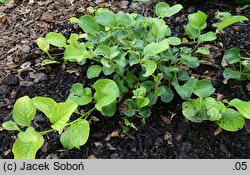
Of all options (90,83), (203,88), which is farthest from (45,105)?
(203,88)

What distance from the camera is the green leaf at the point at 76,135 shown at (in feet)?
6.45

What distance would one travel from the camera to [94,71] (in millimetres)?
2234

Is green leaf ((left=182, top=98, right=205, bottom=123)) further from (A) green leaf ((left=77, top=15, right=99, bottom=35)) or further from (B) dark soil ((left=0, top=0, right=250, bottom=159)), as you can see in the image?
(A) green leaf ((left=77, top=15, right=99, bottom=35))

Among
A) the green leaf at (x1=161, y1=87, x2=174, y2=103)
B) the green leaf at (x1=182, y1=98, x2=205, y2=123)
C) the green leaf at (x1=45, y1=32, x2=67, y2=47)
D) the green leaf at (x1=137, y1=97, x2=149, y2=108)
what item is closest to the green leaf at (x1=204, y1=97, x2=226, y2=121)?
the green leaf at (x1=182, y1=98, x2=205, y2=123)

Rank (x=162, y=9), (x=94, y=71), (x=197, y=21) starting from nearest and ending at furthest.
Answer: (x=94, y=71) → (x=197, y=21) → (x=162, y=9)

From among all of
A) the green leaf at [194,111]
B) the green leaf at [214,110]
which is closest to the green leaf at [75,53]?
the green leaf at [194,111]

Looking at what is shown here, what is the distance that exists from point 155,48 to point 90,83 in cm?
47

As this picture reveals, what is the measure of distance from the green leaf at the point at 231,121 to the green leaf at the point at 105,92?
1.77ft

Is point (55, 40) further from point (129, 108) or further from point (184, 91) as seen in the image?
point (184, 91)

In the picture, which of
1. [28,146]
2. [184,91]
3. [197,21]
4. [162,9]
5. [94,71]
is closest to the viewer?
[28,146]

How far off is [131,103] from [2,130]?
691 millimetres

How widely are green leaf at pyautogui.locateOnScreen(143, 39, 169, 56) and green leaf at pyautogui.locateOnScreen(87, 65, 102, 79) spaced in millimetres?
278

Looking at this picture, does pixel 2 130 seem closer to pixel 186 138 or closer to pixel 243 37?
pixel 186 138

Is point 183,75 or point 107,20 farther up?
point 107,20
